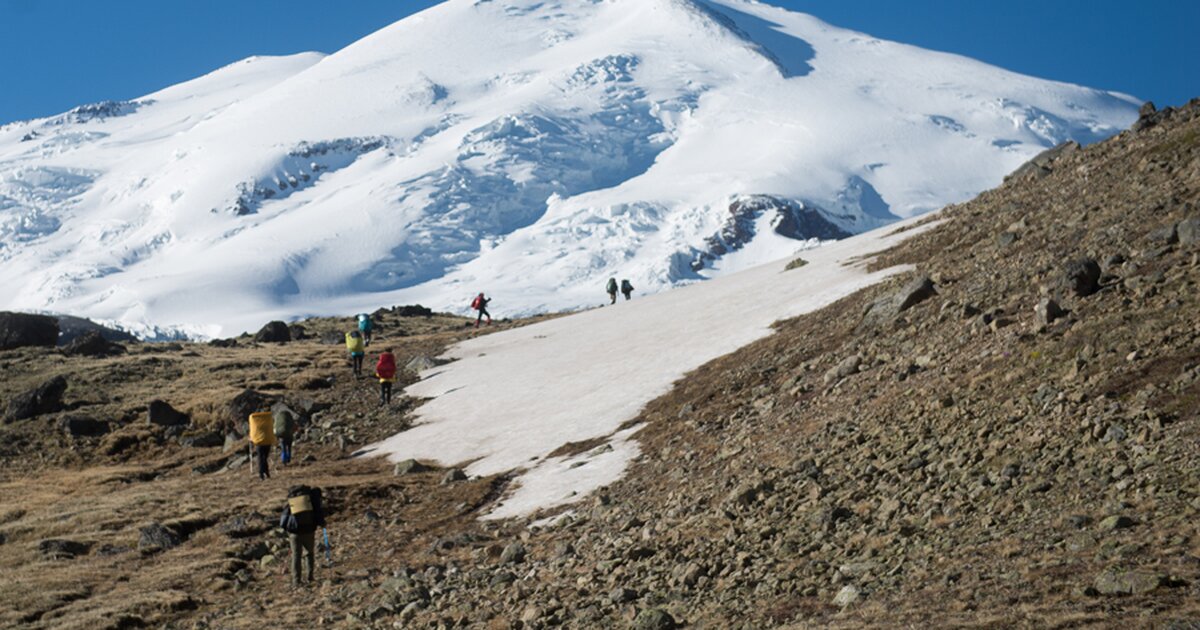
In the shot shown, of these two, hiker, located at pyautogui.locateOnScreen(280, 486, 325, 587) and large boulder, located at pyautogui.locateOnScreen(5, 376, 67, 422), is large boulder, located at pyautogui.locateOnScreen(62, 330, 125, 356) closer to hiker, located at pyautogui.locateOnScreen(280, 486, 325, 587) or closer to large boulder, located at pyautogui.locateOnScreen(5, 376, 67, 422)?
large boulder, located at pyautogui.locateOnScreen(5, 376, 67, 422)

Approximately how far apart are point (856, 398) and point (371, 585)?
345 inches

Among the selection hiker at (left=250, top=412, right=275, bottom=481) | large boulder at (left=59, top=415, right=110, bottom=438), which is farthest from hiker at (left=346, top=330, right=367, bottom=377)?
hiker at (left=250, top=412, right=275, bottom=481)

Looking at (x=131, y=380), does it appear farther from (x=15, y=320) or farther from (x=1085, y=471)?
(x=1085, y=471)

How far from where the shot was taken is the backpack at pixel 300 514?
20.3 m

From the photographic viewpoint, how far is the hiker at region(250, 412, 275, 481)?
30.0 metres

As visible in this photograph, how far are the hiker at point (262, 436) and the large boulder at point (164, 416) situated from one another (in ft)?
34.8

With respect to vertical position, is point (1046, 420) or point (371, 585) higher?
point (1046, 420)

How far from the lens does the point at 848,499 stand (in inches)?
637

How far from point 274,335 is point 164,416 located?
76.6 ft

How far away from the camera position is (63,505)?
28.3 metres

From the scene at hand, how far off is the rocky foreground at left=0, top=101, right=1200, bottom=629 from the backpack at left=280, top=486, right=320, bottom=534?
1050 mm

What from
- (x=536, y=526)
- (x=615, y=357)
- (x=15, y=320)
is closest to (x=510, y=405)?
(x=615, y=357)

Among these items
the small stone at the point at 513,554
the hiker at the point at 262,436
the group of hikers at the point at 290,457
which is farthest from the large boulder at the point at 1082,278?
the hiker at the point at 262,436

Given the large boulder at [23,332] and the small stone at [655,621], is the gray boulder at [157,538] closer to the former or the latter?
the small stone at [655,621]
